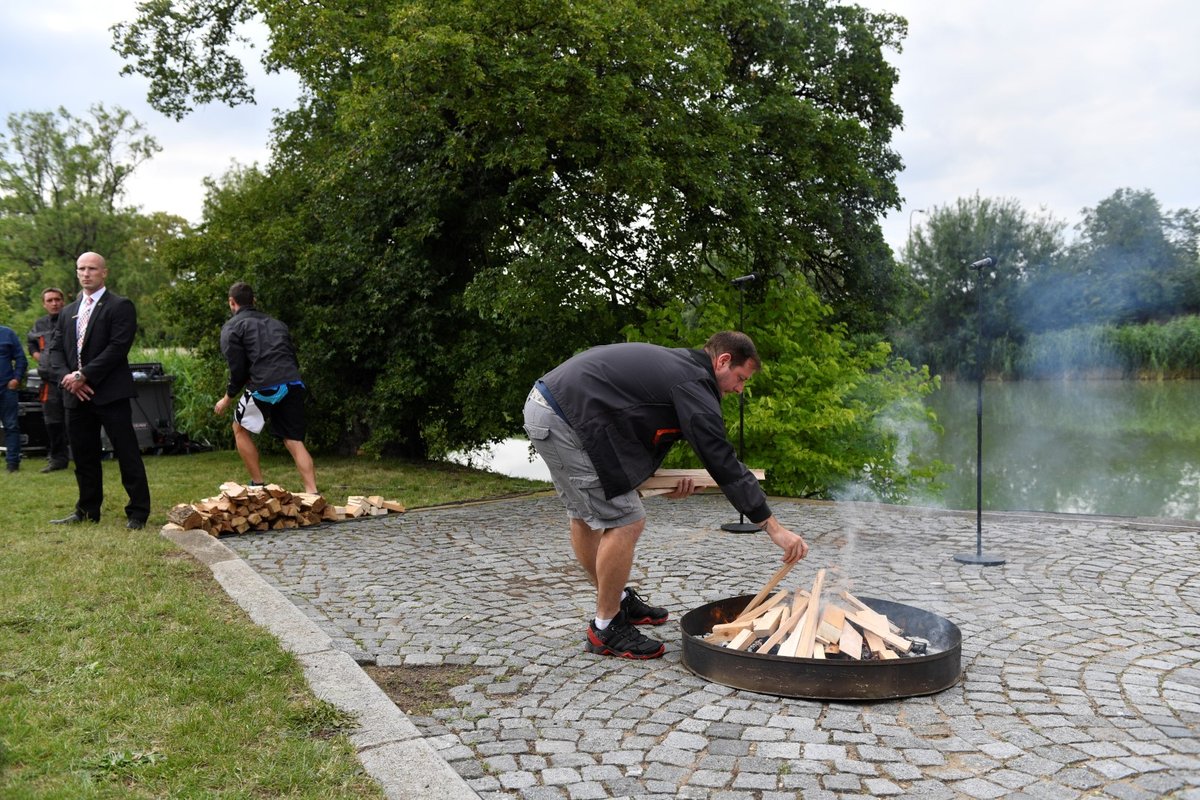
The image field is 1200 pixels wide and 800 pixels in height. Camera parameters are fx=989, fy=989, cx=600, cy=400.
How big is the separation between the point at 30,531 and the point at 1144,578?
8.06 meters

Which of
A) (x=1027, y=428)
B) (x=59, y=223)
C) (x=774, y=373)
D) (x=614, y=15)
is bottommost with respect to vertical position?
(x=1027, y=428)

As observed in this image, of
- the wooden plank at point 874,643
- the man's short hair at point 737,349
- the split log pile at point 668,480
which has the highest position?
the man's short hair at point 737,349

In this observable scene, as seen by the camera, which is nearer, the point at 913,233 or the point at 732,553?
the point at 732,553

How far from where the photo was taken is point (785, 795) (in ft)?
10.6

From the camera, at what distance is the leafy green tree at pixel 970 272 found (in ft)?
77.8

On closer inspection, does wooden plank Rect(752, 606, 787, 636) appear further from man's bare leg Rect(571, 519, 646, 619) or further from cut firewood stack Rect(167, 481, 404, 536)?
cut firewood stack Rect(167, 481, 404, 536)

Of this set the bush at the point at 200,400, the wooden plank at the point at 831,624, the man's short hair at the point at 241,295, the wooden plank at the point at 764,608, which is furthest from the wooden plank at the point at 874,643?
the bush at the point at 200,400

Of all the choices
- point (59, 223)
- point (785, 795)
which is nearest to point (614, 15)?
point (785, 795)

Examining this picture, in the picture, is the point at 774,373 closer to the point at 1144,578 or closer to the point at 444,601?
the point at 1144,578

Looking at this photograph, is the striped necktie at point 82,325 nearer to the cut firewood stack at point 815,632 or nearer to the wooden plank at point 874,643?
the cut firewood stack at point 815,632

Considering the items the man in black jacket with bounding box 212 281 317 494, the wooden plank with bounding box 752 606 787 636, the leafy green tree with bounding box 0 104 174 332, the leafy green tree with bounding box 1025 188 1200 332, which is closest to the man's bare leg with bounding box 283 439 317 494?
the man in black jacket with bounding box 212 281 317 494

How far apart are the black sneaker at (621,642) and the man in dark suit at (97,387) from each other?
4.88m

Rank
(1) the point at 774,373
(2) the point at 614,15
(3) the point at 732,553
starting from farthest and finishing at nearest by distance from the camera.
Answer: (1) the point at 774,373 → (2) the point at 614,15 → (3) the point at 732,553

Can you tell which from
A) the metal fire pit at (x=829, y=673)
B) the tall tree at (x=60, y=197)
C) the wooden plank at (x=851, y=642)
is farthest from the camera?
the tall tree at (x=60, y=197)
